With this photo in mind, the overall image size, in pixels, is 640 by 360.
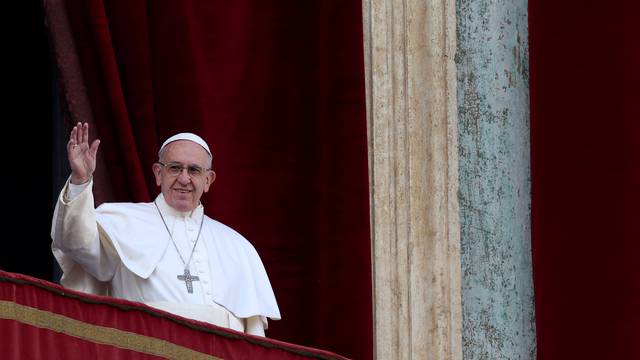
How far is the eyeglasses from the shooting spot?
18.4 ft

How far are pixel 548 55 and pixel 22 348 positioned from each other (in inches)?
88.1

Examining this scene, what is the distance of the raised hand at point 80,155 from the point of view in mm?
5129

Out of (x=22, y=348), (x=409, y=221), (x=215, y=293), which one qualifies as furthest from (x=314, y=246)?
(x=22, y=348)

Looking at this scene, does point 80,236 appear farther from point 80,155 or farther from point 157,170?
point 157,170

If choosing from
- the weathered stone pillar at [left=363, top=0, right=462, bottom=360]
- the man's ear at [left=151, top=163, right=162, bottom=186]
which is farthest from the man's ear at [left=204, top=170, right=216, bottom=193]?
the weathered stone pillar at [left=363, top=0, right=462, bottom=360]

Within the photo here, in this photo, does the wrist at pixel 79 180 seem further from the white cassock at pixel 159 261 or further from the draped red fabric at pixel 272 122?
the draped red fabric at pixel 272 122

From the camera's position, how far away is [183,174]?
5617mm

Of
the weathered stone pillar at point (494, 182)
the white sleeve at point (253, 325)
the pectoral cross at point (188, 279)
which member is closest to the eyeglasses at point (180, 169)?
the pectoral cross at point (188, 279)

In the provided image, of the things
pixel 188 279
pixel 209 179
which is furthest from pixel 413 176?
pixel 188 279

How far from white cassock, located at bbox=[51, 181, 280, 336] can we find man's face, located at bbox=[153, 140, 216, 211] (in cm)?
6

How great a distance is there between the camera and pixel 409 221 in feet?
20.3

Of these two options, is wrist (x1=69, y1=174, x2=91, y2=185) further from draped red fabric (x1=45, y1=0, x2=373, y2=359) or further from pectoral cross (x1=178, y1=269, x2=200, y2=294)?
draped red fabric (x1=45, y1=0, x2=373, y2=359)

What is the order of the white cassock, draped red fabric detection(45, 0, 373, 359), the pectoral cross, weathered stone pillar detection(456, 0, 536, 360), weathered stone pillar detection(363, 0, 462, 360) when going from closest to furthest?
the white cassock
the pectoral cross
draped red fabric detection(45, 0, 373, 359)
weathered stone pillar detection(363, 0, 462, 360)
weathered stone pillar detection(456, 0, 536, 360)

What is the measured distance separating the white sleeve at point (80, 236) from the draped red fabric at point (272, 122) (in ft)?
1.73
